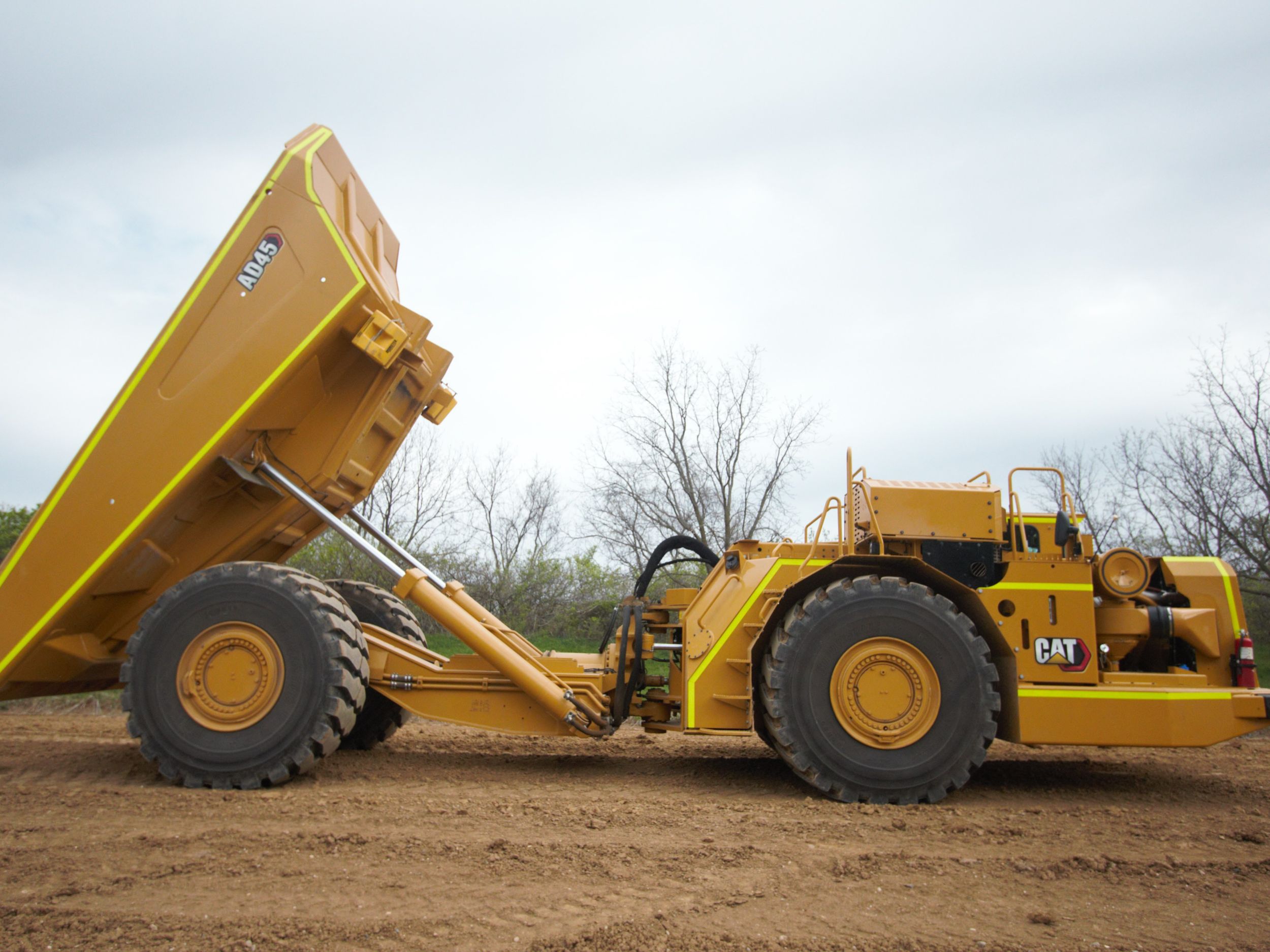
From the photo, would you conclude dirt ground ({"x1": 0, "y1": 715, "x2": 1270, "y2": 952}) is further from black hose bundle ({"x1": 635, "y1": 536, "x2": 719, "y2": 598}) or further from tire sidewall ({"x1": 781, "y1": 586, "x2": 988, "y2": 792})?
black hose bundle ({"x1": 635, "y1": 536, "x2": 719, "y2": 598})

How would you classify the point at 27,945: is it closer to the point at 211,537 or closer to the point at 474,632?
the point at 474,632

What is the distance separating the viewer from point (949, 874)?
153 inches

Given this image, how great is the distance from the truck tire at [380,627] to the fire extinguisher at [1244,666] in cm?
594

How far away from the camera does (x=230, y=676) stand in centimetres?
553

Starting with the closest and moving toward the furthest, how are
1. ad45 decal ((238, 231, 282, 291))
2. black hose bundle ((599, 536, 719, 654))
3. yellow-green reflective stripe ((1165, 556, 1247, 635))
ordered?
ad45 decal ((238, 231, 282, 291)) → yellow-green reflective stripe ((1165, 556, 1247, 635)) → black hose bundle ((599, 536, 719, 654))

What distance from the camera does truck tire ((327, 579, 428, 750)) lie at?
7.02 metres

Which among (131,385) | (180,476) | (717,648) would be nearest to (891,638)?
(717,648)

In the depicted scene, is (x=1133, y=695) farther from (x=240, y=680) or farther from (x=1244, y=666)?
(x=240, y=680)

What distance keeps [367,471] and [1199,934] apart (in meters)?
5.80

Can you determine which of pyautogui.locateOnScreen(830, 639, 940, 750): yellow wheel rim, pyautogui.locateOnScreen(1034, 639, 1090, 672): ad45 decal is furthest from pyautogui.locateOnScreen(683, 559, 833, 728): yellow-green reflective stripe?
pyautogui.locateOnScreen(1034, 639, 1090, 672): ad45 decal

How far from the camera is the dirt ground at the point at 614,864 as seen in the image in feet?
10.4

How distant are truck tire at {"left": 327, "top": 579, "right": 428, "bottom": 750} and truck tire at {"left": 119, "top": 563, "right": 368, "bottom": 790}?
1.45 m

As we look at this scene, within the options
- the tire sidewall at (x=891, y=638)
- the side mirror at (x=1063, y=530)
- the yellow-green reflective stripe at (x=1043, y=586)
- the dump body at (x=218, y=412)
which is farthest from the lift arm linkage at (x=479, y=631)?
the side mirror at (x=1063, y=530)

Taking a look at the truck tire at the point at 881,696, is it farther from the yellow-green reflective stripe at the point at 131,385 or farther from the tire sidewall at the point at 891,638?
the yellow-green reflective stripe at the point at 131,385
